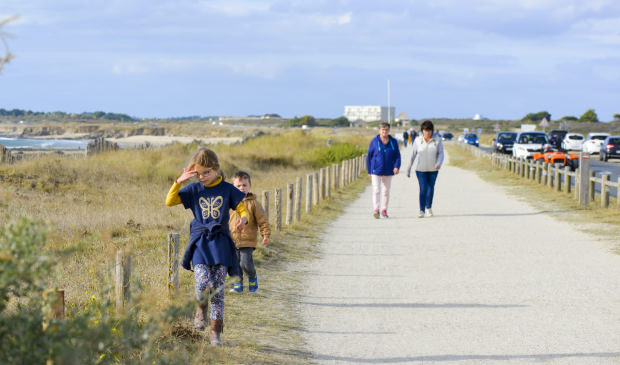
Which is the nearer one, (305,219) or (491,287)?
(491,287)

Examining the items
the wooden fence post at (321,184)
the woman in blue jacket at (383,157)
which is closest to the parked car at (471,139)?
the wooden fence post at (321,184)

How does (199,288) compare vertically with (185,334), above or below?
above

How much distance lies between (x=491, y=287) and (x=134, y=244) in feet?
17.9

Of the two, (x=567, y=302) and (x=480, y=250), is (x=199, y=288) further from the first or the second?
(x=480, y=250)

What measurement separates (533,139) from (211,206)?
3529cm

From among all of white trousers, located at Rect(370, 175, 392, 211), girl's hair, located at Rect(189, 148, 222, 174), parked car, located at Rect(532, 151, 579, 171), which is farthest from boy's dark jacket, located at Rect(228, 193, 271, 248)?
parked car, located at Rect(532, 151, 579, 171)

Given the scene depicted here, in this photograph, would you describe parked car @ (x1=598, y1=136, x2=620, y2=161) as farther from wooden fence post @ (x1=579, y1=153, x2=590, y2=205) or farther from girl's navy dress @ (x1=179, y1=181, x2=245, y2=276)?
girl's navy dress @ (x1=179, y1=181, x2=245, y2=276)

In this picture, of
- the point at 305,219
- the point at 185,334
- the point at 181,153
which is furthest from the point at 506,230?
the point at 181,153

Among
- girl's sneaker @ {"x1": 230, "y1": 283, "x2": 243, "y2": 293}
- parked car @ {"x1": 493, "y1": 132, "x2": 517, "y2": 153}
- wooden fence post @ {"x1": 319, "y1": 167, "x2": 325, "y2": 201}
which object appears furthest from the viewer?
parked car @ {"x1": 493, "y1": 132, "x2": 517, "y2": 153}

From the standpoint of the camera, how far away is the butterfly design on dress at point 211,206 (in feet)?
19.8

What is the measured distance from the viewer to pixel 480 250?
11.7 metres

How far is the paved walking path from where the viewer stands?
627cm

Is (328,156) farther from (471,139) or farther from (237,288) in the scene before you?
(471,139)

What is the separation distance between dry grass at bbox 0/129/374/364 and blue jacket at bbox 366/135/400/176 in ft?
5.34
